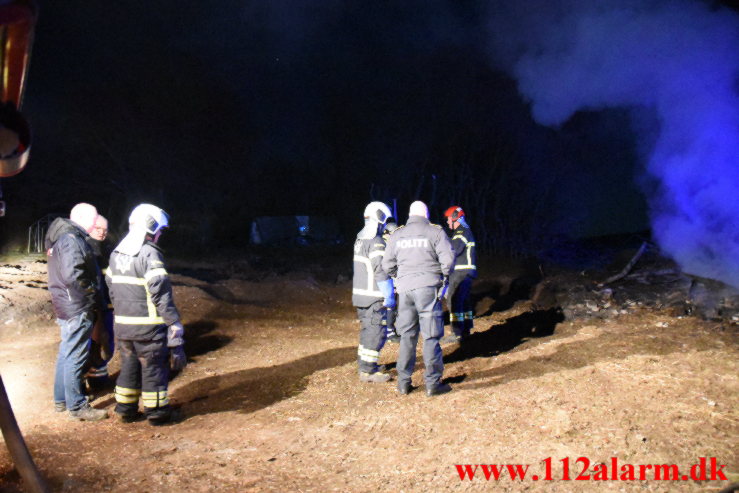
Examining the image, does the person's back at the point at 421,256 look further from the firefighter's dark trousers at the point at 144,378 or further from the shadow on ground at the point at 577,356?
the firefighter's dark trousers at the point at 144,378

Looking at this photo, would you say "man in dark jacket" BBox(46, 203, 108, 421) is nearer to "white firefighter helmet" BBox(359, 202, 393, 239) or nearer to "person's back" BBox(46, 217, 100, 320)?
"person's back" BBox(46, 217, 100, 320)

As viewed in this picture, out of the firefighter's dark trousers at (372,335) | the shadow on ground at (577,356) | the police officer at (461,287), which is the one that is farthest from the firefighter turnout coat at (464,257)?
the firefighter's dark trousers at (372,335)

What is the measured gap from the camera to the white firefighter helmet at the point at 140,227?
185 inches

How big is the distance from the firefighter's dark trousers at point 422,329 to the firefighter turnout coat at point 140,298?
7.73 ft

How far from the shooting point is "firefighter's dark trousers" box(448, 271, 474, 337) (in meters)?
7.97

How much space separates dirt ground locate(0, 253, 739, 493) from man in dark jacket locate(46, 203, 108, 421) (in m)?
0.26

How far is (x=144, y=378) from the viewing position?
4762 millimetres

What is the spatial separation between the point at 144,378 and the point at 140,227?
145cm

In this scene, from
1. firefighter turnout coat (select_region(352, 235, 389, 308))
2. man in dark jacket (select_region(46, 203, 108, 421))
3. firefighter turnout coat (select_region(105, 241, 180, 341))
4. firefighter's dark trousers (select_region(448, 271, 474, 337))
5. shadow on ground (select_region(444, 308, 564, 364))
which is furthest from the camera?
firefighter's dark trousers (select_region(448, 271, 474, 337))

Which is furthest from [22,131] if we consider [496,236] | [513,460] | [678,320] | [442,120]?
[442,120]

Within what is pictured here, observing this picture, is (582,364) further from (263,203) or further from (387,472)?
(263,203)

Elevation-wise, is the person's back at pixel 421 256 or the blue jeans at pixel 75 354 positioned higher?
the person's back at pixel 421 256

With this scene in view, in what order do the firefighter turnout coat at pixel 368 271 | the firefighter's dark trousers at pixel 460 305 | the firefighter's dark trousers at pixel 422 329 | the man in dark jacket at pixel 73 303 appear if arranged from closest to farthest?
the man in dark jacket at pixel 73 303 → the firefighter's dark trousers at pixel 422 329 → the firefighter turnout coat at pixel 368 271 → the firefighter's dark trousers at pixel 460 305

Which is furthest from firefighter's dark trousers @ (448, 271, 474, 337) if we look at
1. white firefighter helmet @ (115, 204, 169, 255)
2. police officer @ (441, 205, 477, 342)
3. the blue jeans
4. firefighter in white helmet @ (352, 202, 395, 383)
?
the blue jeans
